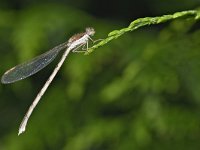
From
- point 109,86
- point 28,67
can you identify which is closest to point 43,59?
point 28,67

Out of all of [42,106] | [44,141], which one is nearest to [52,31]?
[42,106]

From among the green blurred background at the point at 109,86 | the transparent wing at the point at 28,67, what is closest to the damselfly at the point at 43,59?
the transparent wing at the point at 28,67

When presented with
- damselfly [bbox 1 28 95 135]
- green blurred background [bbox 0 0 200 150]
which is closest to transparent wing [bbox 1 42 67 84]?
damselfly [bbox 1 28 95 135]

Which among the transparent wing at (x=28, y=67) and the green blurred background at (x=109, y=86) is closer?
the transparent wing at (x=28, y=67)

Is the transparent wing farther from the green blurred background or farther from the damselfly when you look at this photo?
the green blurred background

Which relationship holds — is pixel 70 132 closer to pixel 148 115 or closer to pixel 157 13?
pixel 148 115

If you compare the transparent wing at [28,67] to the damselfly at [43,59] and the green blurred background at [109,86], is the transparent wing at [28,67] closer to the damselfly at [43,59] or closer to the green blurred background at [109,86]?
the damselfly at [43,59]
